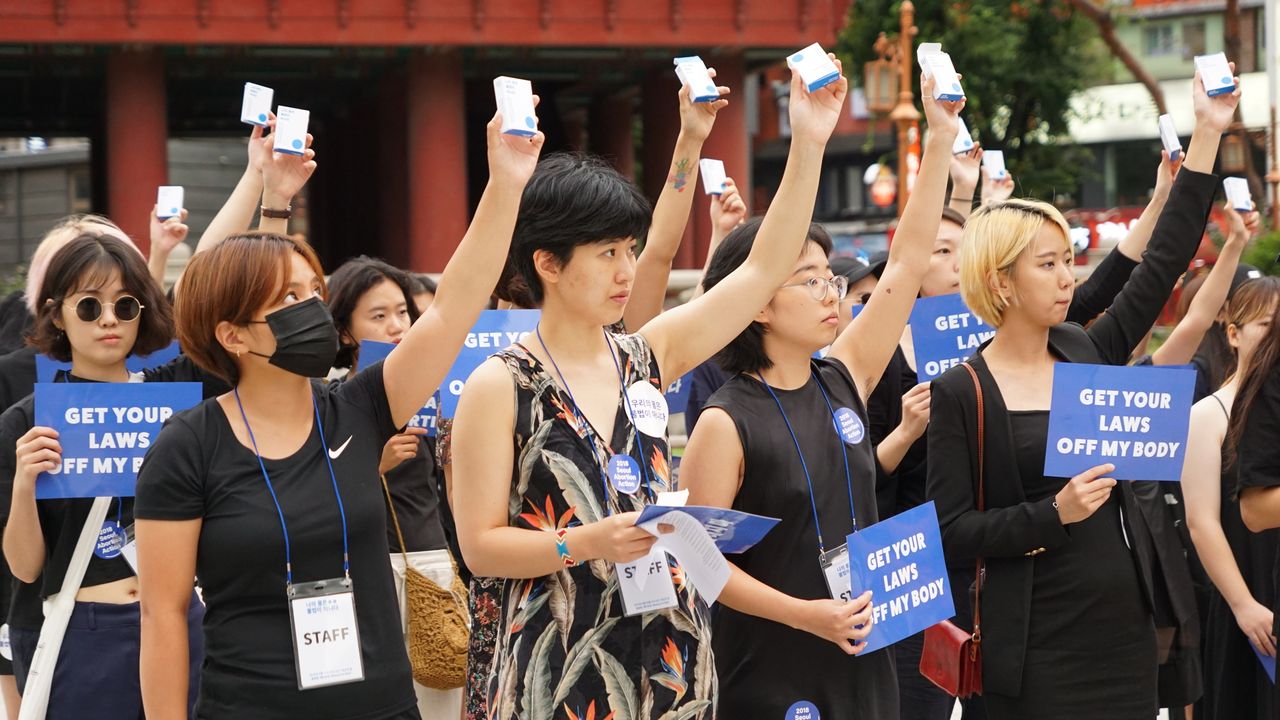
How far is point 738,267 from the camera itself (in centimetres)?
354

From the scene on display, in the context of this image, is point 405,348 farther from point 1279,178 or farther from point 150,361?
point 1279,178

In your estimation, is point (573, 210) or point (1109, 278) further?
point (1109, 278)

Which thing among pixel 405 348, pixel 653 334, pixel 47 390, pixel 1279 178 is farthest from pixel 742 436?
pixel 1279 178

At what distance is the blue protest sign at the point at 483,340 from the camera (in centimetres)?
453

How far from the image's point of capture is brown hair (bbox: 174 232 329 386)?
2.97 metres

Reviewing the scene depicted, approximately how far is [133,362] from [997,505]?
2.52m

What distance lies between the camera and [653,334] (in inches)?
126

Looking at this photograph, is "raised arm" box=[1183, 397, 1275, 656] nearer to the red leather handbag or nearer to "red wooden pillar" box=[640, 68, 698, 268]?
the red leather handbag

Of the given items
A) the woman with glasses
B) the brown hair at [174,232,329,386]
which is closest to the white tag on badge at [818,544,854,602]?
the woman with glasses

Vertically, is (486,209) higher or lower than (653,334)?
higher

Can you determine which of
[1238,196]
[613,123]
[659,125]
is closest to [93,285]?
[1238,196]

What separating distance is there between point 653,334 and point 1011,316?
1112 mm

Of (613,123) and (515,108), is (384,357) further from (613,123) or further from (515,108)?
(613,123)

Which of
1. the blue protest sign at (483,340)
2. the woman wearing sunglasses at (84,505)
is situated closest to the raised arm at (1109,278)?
the blue protest sign at (483,340)
